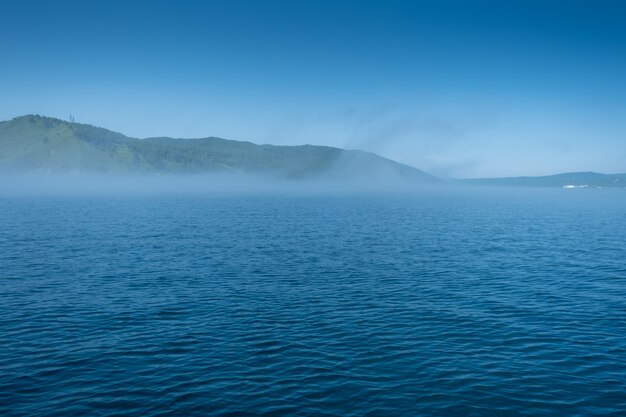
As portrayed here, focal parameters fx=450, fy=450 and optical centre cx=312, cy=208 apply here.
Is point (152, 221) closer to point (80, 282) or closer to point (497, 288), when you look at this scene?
point (80, 282)

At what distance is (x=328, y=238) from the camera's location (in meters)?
82.9

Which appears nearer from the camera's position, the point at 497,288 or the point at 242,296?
the point at 242,296

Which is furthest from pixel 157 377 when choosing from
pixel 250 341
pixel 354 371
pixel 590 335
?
pixel 590 335

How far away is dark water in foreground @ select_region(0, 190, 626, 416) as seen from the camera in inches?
946

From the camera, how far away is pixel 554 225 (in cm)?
10950

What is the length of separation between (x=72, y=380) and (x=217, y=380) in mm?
8287

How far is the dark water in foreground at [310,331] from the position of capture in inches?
946

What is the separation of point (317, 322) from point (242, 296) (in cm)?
997

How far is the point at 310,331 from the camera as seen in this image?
33750mm

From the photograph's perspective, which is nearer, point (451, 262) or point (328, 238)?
point (451, 262)

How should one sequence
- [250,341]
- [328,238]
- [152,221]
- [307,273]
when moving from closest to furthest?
[250,341], [307,273], [328,238], [152,221]

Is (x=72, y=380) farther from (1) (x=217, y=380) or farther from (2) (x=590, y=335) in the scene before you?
(2) (x=590, y=335)

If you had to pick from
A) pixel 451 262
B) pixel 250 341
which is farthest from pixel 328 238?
pixel 250 341

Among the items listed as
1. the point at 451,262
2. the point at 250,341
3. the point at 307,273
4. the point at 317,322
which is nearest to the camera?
the point at 250,341
